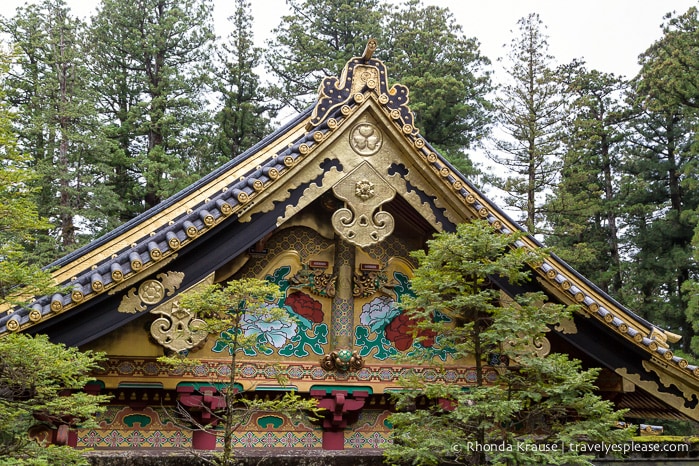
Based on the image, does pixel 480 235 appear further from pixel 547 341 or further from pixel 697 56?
pixel 697 56

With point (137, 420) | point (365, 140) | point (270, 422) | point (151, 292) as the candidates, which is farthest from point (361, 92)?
point (137, 420)

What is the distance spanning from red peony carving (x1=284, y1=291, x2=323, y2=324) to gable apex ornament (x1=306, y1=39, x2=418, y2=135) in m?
1.83

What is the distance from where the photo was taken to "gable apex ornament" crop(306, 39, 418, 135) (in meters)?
7.23

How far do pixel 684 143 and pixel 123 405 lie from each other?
2773cm

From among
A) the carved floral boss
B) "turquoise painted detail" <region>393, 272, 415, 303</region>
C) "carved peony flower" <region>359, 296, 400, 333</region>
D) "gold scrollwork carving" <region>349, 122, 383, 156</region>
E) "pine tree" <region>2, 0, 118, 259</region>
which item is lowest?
"carved peony flower" <region>359, 296, 400, 333</region>

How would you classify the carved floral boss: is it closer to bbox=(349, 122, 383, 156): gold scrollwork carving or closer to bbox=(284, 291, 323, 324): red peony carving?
bbox=(349, 122, 383, 156): gold scrollwork carving

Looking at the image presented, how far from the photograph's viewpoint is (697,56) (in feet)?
78.4

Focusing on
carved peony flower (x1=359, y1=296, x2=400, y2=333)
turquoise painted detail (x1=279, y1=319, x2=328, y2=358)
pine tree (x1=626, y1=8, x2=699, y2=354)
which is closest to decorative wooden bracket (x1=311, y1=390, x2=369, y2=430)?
turquoise painted detail (x1=279, y1=319, x2=328, y2=358)

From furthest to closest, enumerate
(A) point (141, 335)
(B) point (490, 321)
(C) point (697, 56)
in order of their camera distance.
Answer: (C) point (697, 56), (A) point (141, 335), (B) point (490, 321)

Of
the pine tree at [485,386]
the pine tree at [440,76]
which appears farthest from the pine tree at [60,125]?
the pine tree at [485,386]

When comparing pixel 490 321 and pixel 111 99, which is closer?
pixel 490 321

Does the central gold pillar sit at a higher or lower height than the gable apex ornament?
lower

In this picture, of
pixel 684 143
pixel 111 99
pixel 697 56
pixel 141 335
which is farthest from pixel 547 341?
pixel 684 143

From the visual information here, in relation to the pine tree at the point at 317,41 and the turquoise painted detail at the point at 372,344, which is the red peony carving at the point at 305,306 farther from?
the pine tree at the point at 317,41
